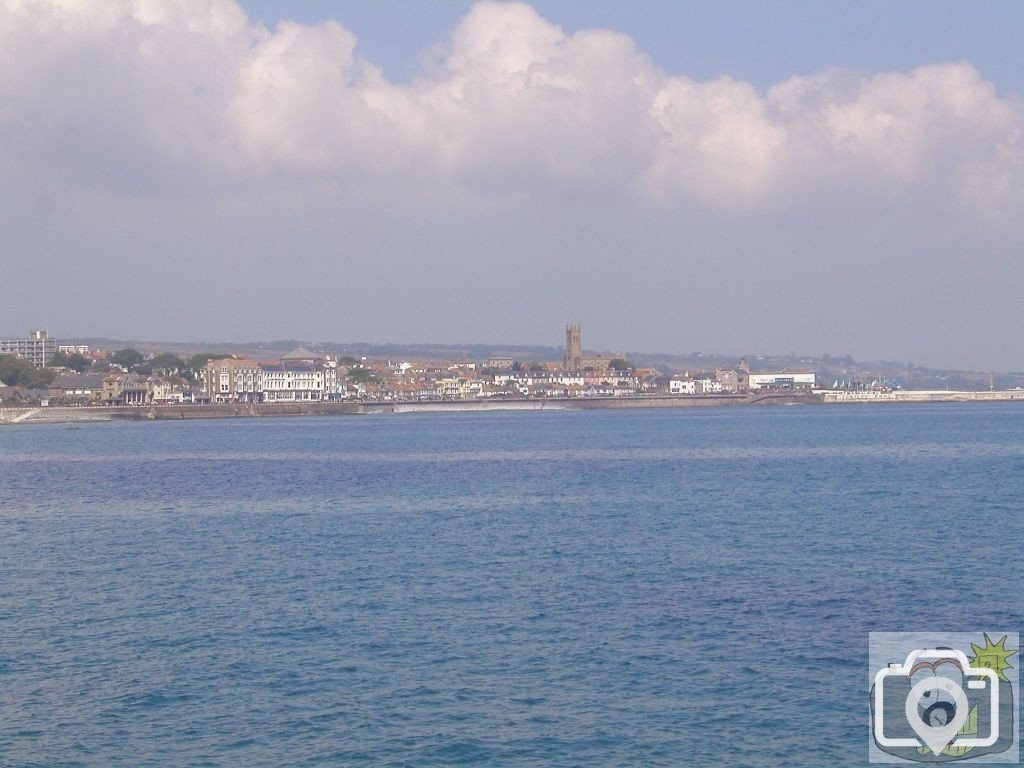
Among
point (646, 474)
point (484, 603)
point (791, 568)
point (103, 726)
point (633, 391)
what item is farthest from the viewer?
point (633, 391)

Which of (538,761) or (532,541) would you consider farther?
(532,541)

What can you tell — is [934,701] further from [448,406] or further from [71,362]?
[71,362]

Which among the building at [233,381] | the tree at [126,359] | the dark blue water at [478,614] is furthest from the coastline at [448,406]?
the dark blue water at [478,614]

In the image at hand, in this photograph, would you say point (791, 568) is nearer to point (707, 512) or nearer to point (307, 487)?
point (707, 512)

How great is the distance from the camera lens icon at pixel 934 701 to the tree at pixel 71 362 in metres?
159

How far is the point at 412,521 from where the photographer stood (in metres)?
28.2

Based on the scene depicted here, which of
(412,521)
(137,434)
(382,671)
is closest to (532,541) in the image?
(412,521)

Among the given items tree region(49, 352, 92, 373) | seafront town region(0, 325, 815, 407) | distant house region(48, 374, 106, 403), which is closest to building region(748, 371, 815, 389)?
seafront town region(0, 325, 815, 407)

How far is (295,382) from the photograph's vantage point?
150m

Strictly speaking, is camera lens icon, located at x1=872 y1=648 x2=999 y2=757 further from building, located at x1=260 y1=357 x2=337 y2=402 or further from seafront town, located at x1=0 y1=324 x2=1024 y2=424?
building, located at x1=260 y1=357 x2=337 y2=402

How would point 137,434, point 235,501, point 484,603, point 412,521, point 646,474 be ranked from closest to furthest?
point 484,603
point 412,521
point 235,501
point 646,474
point 137,434

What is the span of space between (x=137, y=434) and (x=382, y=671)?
75609 mm
